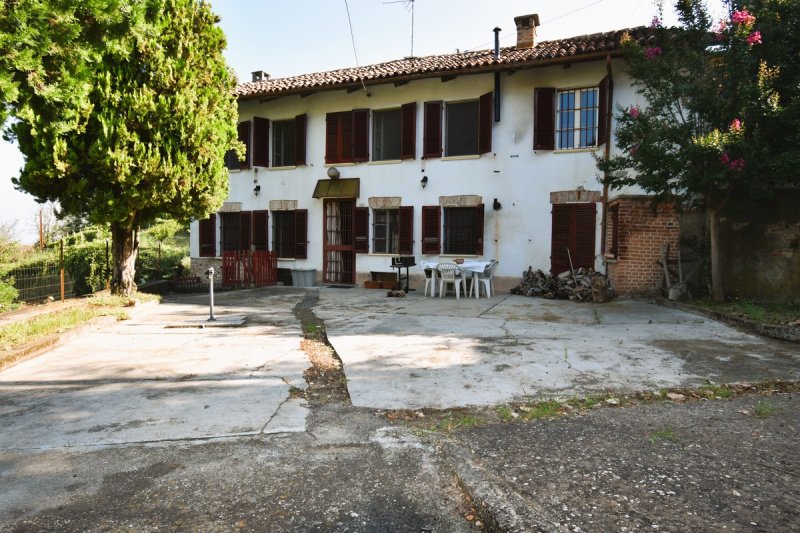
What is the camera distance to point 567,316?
8.16 metres

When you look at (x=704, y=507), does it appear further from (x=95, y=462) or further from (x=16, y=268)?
(x=16, y=268)

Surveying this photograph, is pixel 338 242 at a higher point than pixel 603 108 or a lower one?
lower

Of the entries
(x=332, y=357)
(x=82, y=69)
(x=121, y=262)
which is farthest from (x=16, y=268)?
(x=332, y=357)

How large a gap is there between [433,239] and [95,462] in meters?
10.6

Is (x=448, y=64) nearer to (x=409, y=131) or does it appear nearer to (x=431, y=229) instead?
(x=409, y=131)

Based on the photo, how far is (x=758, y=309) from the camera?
7.41 metres

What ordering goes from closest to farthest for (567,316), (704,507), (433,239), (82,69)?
(704,507)
(82,69)
(567,316)
(433,239)

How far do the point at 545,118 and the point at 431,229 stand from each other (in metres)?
3.98

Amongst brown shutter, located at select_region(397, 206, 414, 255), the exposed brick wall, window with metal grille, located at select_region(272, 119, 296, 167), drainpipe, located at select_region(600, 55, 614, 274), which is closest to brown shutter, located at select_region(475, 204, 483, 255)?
brown shutter, located at select_region(397, 206, 414, 255)

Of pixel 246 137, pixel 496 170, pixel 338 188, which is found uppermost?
pixel 246 137

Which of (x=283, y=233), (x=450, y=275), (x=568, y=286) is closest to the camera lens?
(x=568, y=286)

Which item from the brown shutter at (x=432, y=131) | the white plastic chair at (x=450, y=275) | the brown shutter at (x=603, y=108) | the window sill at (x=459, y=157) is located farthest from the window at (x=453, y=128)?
the white plastic chair at (x=450, y=275)

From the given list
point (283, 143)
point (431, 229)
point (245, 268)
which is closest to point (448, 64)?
point (431, 229)

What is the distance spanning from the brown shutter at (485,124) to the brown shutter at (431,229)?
1961 mm
